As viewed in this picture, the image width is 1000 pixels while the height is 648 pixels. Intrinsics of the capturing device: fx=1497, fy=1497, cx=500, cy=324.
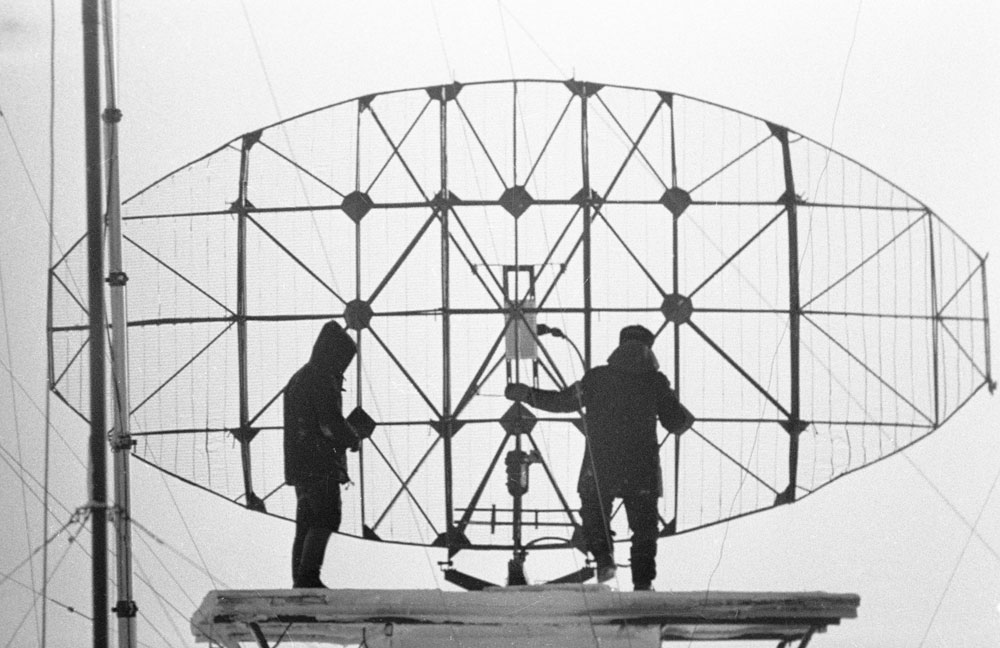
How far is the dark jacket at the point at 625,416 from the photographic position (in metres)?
8.44

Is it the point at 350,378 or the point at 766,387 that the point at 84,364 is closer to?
the point at 350,378

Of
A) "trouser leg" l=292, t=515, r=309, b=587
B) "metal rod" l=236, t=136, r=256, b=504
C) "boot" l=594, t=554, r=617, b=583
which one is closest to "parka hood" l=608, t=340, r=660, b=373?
"boot" l=594, t=554, r=617, b=583

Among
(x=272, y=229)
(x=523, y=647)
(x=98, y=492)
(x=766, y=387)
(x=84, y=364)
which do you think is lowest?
(x=523, y=647)

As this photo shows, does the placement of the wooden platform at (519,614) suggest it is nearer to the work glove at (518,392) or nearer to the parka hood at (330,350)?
the work glove at (518,392)

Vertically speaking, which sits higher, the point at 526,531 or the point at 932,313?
the point at 932,313

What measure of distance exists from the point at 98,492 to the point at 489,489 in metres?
2.48

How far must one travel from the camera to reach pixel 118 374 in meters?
8.35

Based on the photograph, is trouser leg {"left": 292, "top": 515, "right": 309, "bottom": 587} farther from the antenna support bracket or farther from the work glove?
the work glove

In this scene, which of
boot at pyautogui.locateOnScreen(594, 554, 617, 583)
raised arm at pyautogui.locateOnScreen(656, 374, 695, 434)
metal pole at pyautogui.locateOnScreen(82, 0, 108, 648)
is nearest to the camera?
metal pole at pyautogui.locateOnScreen(82, 0, 108, 648)

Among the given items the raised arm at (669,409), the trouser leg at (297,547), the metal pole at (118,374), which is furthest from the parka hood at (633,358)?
the metal pole at (118,374)

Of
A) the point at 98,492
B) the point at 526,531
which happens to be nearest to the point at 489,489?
the point at 526,531

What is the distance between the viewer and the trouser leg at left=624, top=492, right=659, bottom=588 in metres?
8.40

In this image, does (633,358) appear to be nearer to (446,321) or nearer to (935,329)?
(446,321)

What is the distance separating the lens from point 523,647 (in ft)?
28.8
